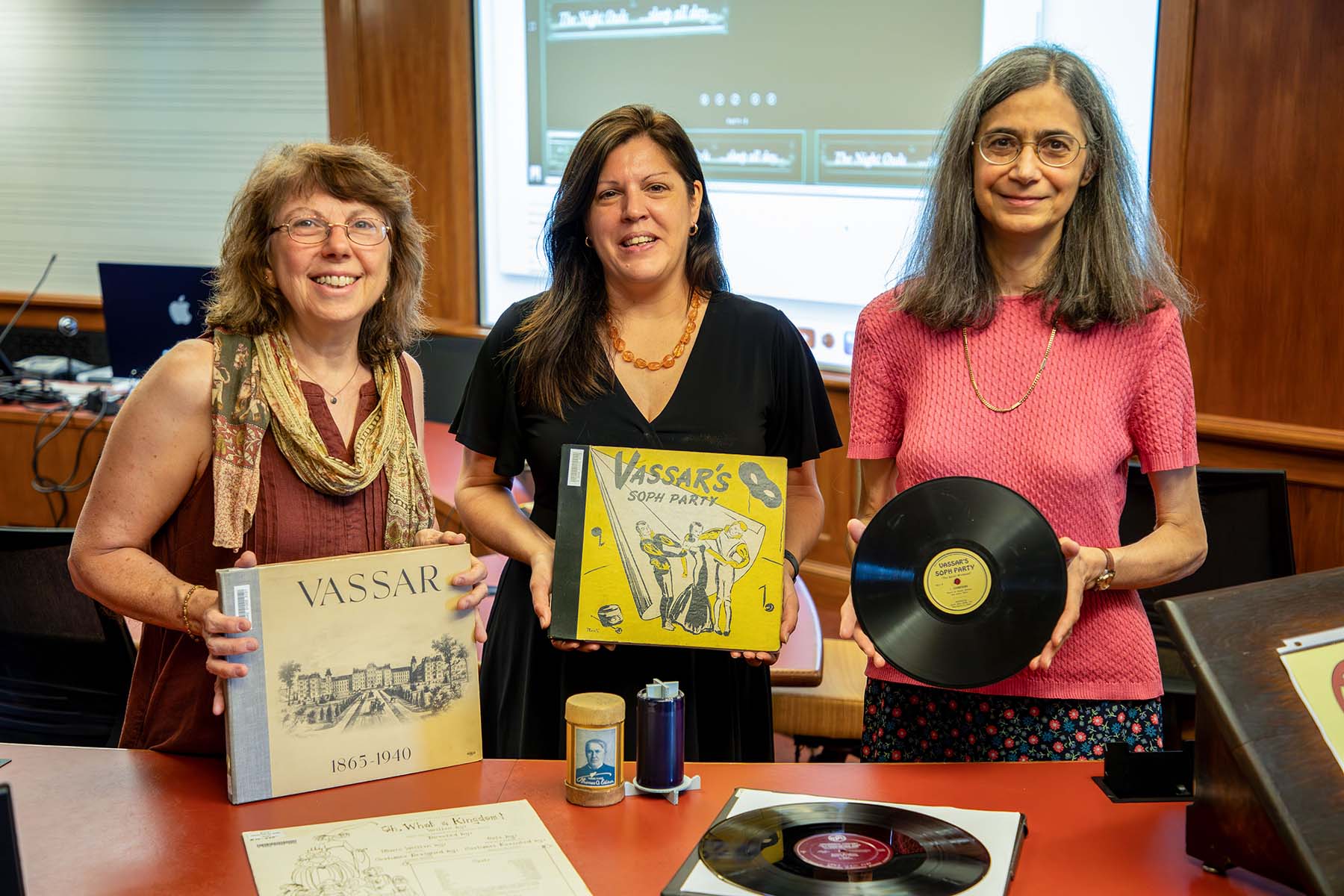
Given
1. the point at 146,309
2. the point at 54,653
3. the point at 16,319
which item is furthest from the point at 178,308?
the point at 54,653

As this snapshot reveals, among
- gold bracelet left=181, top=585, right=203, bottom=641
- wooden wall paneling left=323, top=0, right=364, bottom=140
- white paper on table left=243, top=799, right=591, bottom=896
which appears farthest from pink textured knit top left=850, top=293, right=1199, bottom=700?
wooden wall paneling left=323, top=0, right=364, bottom=140

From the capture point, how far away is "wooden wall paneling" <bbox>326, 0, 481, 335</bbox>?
213 inches

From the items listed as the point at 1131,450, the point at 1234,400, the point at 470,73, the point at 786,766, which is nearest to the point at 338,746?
the point at 786,766

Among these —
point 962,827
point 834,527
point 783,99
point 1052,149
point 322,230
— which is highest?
point 783,99

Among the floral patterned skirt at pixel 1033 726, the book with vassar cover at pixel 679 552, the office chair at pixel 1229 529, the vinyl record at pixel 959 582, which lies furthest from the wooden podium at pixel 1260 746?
the office chair at pixel 1229 529

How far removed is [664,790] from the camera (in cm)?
162

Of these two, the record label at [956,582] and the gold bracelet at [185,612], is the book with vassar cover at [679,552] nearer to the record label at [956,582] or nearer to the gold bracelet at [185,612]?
the record label at [956,582]

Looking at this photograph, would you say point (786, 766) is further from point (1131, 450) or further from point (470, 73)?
point (470, 73)

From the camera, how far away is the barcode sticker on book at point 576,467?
1799mm

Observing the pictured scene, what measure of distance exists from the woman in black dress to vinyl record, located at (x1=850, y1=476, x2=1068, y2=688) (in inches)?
10.8

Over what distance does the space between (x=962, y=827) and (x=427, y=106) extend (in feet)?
15.4

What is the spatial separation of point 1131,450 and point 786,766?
0.69 m

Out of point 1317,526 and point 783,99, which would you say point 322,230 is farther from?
point 783,99

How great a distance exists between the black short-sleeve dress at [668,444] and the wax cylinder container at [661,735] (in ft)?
1.10
